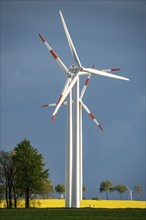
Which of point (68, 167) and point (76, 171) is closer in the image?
point (76, 171)

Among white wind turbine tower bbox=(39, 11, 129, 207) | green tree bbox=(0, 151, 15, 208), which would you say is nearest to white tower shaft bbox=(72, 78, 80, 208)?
white wind turbine tower bbox=(39, 11, 129, 207)

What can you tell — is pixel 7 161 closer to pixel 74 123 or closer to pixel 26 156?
pixel 26 156

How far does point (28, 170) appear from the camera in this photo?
7500 centimetres

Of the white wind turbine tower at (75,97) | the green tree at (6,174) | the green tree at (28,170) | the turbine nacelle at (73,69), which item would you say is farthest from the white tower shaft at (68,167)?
the green tree at (6,174)

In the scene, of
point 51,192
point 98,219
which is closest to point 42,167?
point 51,192

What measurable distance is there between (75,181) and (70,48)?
1825 centimetres

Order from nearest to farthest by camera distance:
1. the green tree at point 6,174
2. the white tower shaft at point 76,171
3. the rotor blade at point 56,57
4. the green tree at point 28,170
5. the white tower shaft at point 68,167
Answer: the white tower shaft at point 76,171 → the white tower shaft at point 68,167 → the rotor blade at point 56,57 → the green tree at point 28,170 → the green tree at point 6,174

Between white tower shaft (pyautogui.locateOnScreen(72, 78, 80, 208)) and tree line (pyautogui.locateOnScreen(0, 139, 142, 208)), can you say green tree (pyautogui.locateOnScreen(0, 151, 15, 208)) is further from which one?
white tower shaft (pyautogui.locateOnScreen(72, 78, 80, 208))

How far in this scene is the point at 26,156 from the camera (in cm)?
7588

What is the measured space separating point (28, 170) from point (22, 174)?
115 centimetres

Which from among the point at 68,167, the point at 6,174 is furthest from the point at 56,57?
the point at 6,174

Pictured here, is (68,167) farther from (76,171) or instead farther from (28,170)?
(28,170)

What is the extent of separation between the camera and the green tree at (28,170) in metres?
74.2

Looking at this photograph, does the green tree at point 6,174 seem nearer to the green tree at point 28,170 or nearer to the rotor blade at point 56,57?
the green tree at point 28,170
